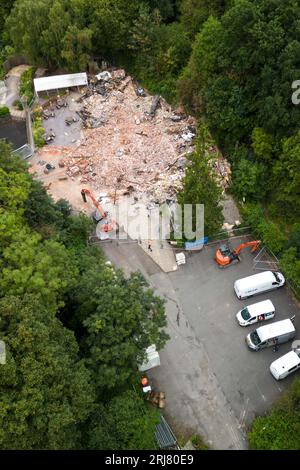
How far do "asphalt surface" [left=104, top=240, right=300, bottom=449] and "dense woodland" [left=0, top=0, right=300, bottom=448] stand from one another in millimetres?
1722

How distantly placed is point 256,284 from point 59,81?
2932cm

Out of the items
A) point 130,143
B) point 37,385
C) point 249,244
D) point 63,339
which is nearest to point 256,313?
point 249,244

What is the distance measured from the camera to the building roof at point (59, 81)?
42781mm

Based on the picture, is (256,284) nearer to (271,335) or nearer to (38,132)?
(271,335)

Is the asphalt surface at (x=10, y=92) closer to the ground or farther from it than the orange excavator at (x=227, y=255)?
farther from it

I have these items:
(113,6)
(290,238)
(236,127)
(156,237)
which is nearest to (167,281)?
(156,237)

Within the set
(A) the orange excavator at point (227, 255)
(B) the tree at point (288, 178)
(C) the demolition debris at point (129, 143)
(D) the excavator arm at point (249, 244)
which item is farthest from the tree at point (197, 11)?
(A) the orange excavator at point (227, 255)

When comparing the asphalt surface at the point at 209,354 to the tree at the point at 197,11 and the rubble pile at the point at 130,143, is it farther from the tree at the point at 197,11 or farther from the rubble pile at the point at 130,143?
the tree at the point at 197,11

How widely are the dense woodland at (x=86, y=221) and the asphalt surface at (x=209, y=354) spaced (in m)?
1.72

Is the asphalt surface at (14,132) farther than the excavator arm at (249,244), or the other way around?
the asphalt surface at (14,132)

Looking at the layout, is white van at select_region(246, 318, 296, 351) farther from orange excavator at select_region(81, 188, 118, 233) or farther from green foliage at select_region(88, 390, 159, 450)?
orange excavator at select_region(81, 188, 118, 233)

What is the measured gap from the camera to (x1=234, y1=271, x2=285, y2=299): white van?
29062 mm

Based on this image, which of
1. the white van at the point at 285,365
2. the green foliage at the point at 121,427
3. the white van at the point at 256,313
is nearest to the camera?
the green foliage at the point at 121,427

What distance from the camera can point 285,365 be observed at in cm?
2562
